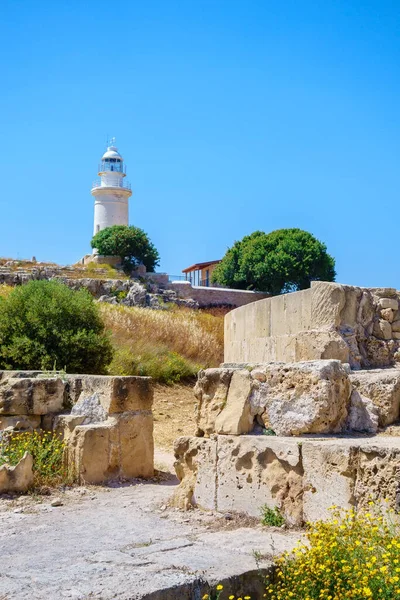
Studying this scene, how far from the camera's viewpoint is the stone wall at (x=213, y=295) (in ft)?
132

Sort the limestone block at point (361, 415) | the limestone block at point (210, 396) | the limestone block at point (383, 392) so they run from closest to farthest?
1. the limestone block at point (361, 415)
2. the limestone block at point (383, 392)
3. the limestone block at point (210, 396)

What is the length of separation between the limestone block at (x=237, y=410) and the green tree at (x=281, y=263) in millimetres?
35495

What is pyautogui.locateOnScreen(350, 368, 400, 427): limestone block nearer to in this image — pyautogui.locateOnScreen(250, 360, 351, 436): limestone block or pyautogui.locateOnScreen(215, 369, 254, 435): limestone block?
pyautogui.locateOnScreen(250, 360, 351, 436): limestone block

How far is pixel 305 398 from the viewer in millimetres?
4637

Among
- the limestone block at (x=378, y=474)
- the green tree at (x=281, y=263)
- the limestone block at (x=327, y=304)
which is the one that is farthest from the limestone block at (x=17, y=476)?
the green tree at (x=281, y=263)

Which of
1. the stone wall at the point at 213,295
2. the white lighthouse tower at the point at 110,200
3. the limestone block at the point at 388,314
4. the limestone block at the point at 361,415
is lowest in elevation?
the limestone block at the point at 361,415

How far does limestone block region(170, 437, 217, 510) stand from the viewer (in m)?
4.82

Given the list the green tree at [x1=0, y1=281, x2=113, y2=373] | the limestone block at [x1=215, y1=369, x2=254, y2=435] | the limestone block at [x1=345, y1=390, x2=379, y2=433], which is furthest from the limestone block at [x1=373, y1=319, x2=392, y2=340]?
the green tree at [x1=0, y1=281, x2=113, y2=373]

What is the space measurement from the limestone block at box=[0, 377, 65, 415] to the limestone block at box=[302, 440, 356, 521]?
3338 millimetres

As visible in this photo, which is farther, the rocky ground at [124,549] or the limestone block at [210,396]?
the limestone block at [210,396]

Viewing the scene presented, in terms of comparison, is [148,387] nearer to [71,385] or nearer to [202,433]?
[71,385]

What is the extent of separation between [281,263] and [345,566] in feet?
123

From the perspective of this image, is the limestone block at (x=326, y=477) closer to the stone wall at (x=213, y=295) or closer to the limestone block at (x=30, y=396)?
the limestone block at (x=30, y=396)

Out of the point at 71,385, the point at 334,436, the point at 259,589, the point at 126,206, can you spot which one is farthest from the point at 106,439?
the point at 126,206
